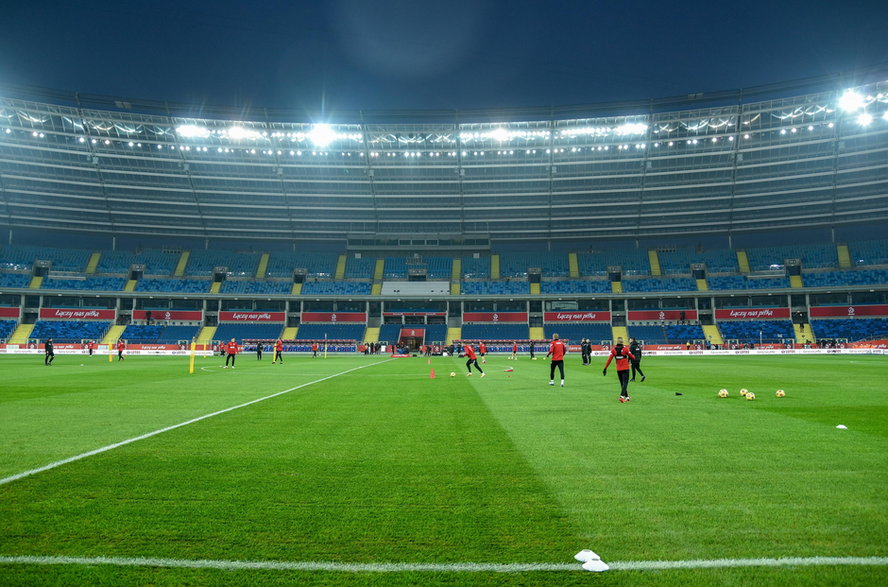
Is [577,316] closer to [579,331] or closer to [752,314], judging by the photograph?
[579,331]

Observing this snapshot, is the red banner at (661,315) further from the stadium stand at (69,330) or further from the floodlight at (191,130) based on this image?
the stadium stand at (69,330)

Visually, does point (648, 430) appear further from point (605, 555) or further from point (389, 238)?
point (389, 238)

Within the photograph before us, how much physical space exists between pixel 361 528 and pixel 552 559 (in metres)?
1.62

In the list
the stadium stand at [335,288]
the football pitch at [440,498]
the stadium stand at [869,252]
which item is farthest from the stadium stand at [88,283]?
the stadium stand at [869,252]

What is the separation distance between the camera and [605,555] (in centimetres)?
359

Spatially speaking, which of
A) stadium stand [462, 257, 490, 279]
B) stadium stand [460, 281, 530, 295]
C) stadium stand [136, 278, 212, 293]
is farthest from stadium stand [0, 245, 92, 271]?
stadium stand [460, 281, 530, 295]

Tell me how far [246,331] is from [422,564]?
220 ft

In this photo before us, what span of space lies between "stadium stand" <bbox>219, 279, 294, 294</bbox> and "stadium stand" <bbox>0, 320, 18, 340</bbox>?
25471mm

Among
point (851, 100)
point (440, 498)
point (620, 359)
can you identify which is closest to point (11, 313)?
point (620, 359)

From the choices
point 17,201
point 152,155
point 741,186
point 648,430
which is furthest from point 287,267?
point 648,430

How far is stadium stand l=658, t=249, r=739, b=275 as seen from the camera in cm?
6669

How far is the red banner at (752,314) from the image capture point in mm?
60719

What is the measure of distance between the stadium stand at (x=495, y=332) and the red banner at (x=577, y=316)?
4.60 meters

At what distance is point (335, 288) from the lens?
6888 cm
